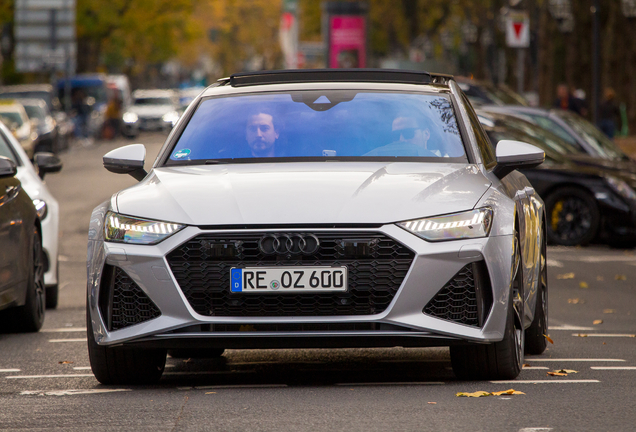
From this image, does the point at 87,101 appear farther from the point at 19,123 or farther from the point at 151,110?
the point at 19,123

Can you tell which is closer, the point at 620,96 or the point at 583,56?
the point at 620,96

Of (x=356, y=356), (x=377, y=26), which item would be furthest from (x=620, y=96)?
(x=377, y=26)

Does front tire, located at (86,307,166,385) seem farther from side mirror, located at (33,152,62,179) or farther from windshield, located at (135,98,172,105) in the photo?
windshield, located at (135,98,172,105)

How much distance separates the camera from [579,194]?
15.7 m

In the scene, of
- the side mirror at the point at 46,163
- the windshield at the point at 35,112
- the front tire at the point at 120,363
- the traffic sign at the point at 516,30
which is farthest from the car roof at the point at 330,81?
the windshield at the point at 35,112

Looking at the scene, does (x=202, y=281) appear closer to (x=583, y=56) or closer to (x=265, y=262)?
(x=265, y=262)

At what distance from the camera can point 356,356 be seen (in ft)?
24.7

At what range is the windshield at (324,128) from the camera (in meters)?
6.86

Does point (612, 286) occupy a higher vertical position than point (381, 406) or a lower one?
lower

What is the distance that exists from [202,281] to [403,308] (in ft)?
2.97

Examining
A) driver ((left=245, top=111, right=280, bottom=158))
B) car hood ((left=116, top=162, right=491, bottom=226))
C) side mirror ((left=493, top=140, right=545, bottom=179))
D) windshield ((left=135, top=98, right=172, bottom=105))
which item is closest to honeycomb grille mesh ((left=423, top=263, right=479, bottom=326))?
car hood ((left=116, top=162, right=491, bottom=226))

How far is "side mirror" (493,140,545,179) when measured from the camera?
6.70 metres

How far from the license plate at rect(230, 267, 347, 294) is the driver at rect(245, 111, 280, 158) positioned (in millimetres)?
1117

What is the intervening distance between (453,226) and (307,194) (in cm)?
68
